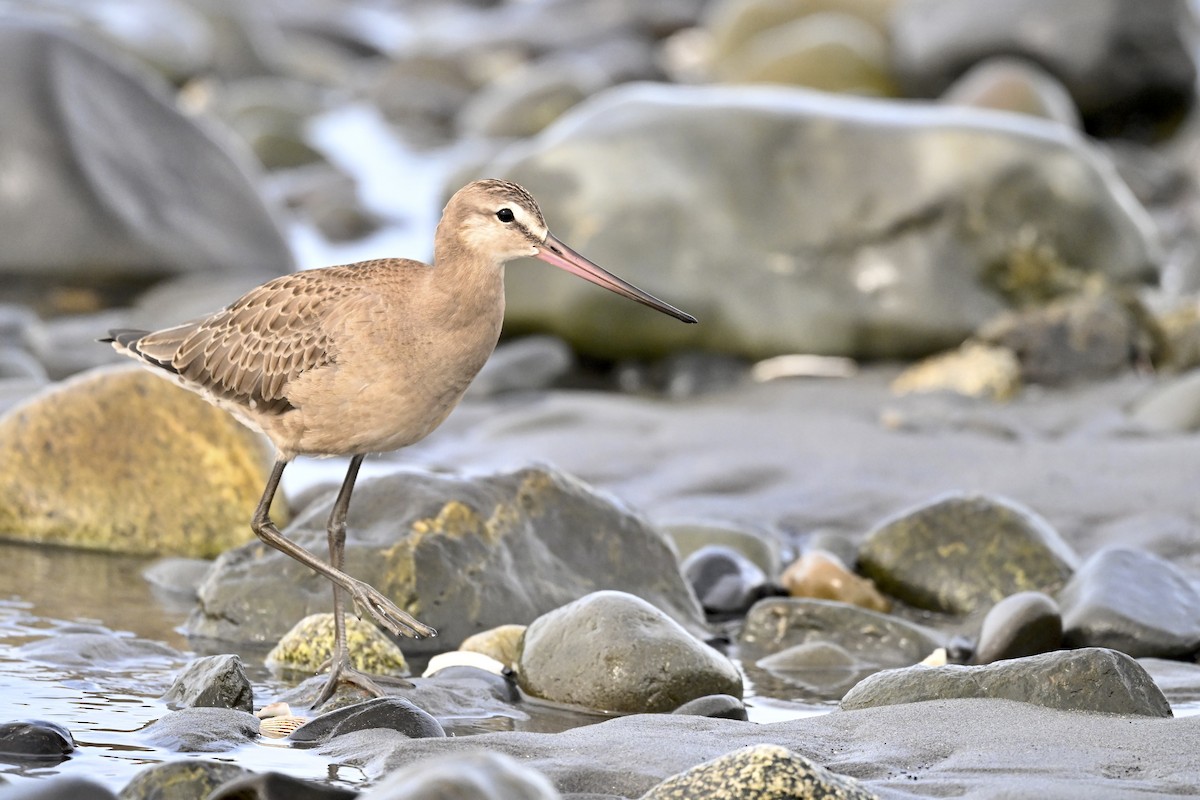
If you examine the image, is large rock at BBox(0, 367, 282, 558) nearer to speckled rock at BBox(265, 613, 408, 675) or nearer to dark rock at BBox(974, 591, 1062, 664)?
speckled rock at BBox(265, 613, 408, 675)

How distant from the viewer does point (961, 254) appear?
1217cm

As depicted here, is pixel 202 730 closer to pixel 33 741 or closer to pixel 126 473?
pixel 33 741

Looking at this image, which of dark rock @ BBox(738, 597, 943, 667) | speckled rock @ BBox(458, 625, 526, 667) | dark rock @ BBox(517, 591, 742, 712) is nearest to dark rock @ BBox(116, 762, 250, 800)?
dark rock @ BBox(517, 591, 742, 712)

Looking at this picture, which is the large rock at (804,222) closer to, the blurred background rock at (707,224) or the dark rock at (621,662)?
the blurred background rock at (707,224)

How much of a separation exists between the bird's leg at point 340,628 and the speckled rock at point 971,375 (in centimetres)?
567

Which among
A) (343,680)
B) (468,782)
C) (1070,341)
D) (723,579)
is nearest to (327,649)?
(343,680)

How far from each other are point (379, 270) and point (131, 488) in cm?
270

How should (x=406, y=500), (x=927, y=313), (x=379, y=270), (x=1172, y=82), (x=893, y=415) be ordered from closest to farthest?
1. (x=379, y=270)
2. (x=406, y=500)
3. (x=893, y=415)
4. (x=927, y=313)
5. (x=1172, y=82)

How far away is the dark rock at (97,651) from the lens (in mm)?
5980

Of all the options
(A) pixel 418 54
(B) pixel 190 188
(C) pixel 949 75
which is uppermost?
(A) pixel 418 54

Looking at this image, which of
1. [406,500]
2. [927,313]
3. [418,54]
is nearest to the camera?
[406,500]

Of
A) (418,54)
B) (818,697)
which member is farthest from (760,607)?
(418,54)

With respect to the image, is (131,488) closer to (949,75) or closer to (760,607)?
(760,607)

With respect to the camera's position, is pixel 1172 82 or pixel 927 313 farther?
pixel 1172 82
